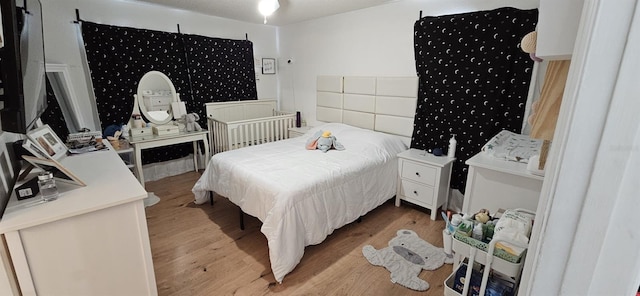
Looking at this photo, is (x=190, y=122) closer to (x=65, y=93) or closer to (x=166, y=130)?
(x=166, y=130)

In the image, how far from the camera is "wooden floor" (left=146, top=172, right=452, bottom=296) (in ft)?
6.20

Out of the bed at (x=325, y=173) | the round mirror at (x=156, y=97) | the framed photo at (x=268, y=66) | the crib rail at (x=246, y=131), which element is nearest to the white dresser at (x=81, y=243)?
the bed at (x=325, y=173)

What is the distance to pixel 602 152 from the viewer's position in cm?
41

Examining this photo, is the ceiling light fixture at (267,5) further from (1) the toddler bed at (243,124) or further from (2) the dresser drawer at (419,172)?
(2) the dresser drawer at (419,172)

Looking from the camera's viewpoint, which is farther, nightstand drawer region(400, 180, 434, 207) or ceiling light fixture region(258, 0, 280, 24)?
nightstand drawer region(400, 180, 434, 207)

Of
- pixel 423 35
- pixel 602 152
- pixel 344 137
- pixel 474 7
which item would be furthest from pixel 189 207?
pixel 474 7

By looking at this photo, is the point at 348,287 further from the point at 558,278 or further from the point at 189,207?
the point at 189,207

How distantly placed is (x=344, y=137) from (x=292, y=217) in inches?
59.2

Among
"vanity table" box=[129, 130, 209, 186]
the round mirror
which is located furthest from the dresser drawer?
the round mirror

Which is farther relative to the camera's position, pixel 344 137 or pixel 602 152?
pixel 344 137

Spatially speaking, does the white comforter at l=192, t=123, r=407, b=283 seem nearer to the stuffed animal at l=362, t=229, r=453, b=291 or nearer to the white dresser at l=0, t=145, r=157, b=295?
the stuffed animal at l=362, t=229, r=453, b=291

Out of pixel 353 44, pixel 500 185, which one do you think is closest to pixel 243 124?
pixel 353 44

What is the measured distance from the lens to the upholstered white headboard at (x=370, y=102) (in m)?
3.08

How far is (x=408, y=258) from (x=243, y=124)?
260cm
